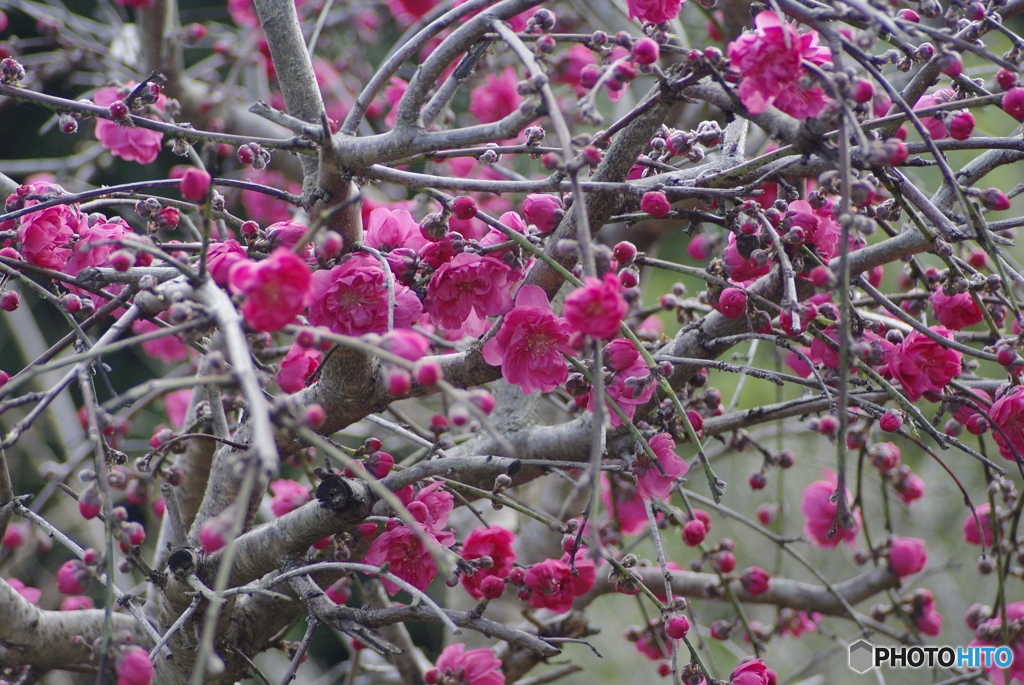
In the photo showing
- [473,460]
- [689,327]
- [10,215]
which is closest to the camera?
[10,215]

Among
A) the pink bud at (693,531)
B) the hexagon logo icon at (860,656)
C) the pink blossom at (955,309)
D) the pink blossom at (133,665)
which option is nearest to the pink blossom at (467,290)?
the pink bud at (693,531)

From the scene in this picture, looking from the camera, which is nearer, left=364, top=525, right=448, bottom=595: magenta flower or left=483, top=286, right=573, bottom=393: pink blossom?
left=483, top=286, right=573, bottom=393: pink blossom

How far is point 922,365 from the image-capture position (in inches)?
43.3

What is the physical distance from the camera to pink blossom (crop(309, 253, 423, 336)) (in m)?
0.97

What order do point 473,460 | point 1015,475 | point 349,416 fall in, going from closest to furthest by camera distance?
point 473,460 < point 349,416 < point 1015,475

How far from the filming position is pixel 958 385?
3.86ft

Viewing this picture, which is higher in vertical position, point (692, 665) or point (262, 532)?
point (262, 532)

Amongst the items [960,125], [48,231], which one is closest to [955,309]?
[960,125]

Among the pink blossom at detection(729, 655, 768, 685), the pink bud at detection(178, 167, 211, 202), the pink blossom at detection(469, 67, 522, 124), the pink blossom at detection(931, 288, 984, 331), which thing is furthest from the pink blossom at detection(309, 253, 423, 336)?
the pink blossom at detection(469, 67, 522, 124)

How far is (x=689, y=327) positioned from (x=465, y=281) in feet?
1.65

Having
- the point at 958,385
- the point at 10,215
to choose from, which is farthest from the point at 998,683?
the point at 10,215

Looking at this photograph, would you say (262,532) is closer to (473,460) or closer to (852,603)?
(473,460)

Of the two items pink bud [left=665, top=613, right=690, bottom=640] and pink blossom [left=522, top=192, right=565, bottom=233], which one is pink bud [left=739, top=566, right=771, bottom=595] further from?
pink blossom [left=522, top=192, right=565, bottom=233]

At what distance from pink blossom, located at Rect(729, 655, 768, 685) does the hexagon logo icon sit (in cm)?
69
